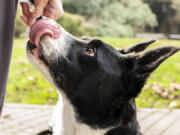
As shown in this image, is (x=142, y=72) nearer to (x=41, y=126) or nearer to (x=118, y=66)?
(x=118, y=66)

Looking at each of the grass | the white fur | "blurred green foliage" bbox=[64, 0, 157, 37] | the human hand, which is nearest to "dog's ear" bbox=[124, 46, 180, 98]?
the white fur

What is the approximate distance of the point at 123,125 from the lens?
195 centimetres

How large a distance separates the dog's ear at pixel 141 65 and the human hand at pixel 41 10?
635mm

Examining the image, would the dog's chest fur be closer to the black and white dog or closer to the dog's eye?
the black and white dog

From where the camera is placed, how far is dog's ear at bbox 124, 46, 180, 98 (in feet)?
5.44

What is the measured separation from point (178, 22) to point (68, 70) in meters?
21.4

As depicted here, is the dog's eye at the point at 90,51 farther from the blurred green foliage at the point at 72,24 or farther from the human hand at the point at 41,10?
the blurred green foliage at the point at 72,24

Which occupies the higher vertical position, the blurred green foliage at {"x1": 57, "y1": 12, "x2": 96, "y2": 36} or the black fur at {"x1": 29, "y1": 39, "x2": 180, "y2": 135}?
the black fur at {"x1": 29, "y1": 39, "x2": 180, "y2": 135}

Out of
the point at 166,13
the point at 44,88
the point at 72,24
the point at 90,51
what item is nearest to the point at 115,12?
the point at 72,24

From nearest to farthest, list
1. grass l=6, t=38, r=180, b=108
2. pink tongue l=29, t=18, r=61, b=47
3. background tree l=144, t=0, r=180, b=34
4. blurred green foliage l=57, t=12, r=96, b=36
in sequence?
pink tongue l=29, t=18, r=61, b=47
grass l=6, t=38, r=180, b=108
blurred green foliage l=57, t=12, r=96, b=36
background tree l=144, t=0, r=180, b=34

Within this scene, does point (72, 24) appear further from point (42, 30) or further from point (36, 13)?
point (42, 30)

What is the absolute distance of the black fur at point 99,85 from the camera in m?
1.90

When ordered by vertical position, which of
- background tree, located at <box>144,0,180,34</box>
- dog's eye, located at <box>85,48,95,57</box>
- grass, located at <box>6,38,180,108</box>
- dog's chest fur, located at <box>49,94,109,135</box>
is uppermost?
dog's eye, located at <box>85,48,95,57</box>

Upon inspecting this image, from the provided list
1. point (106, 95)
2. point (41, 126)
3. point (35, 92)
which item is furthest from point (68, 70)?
point (35, 92)
